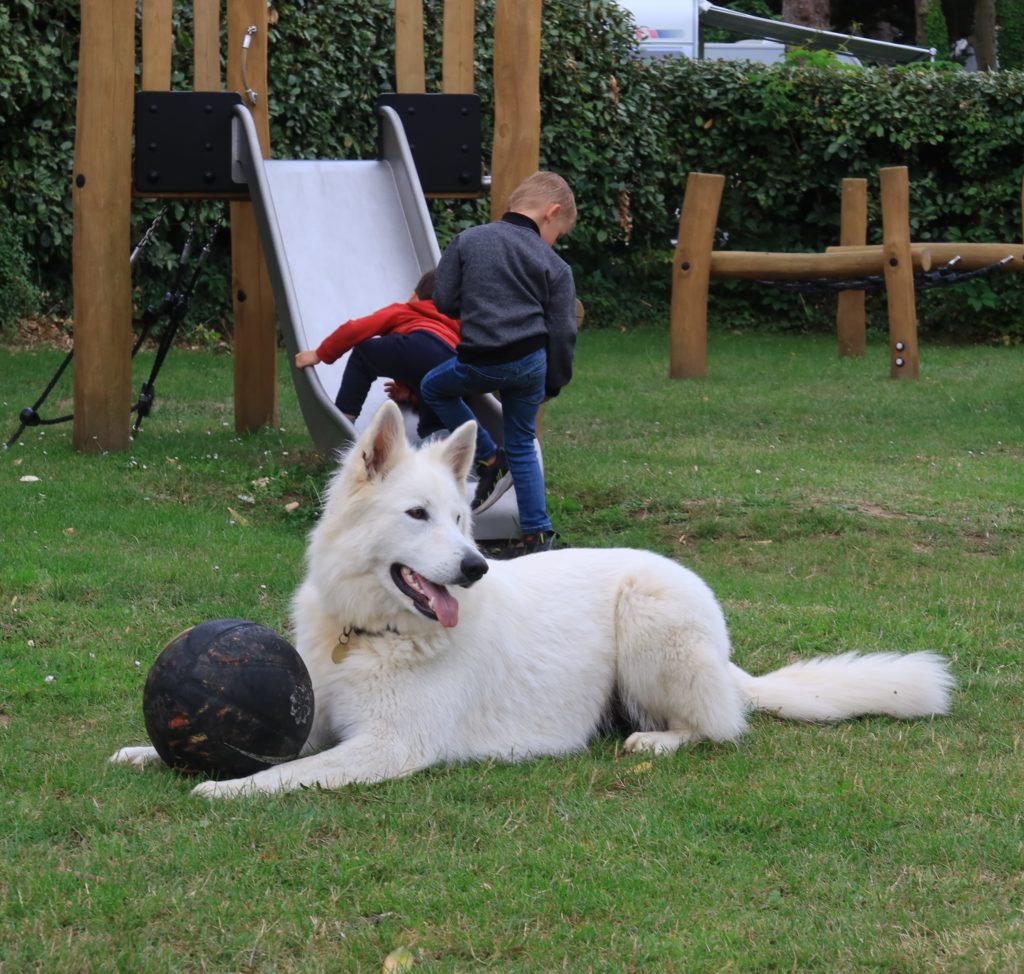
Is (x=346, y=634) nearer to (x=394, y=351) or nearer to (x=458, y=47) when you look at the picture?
(x=394, y=351)

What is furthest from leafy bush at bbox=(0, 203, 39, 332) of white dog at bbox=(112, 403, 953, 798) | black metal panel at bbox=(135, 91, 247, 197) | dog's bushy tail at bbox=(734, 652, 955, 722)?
dog's bushy tail at bbox=(734, 652, 955, 722)

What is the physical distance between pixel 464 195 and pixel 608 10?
8.33m

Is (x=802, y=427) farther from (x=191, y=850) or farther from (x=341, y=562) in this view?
(x=191, y=850)

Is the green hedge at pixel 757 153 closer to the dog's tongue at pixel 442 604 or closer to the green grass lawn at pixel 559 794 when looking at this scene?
the green grass lawn at pixel 559 794

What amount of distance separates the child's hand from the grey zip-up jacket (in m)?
0.92

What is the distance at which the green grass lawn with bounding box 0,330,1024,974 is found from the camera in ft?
11.4

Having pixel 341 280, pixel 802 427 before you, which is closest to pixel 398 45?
pixel 341 280

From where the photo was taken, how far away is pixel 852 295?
56.7ft

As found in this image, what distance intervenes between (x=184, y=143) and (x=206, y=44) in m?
1.16

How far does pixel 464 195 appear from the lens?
10938 millimetres

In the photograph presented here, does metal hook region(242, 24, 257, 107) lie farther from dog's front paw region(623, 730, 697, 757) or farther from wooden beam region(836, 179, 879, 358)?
wooden beam region(836, 179, 879, 358)

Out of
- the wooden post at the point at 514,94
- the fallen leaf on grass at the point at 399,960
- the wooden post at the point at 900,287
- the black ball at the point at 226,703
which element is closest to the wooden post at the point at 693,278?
the wooden post at the point at 900,287

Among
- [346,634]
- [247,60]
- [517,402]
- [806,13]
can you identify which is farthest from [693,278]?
[806,13]

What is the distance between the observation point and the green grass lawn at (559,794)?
3486 mm
